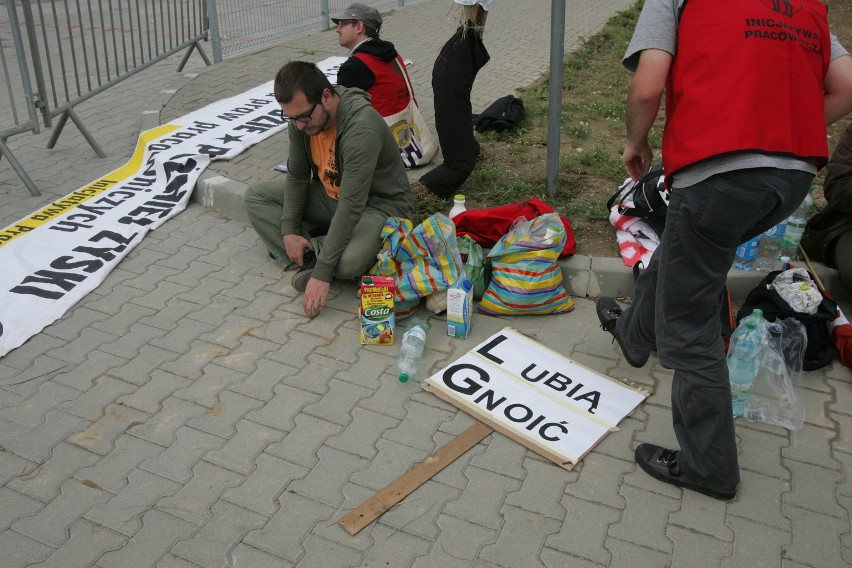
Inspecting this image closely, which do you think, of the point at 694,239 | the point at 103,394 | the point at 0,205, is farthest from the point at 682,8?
the point at 0,205

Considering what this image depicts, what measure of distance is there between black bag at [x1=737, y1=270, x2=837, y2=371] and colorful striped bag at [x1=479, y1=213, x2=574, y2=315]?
0.96 m

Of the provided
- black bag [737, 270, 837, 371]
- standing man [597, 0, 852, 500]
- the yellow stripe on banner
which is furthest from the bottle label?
the yellow stripe on banner

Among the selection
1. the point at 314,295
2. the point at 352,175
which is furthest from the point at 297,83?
the point at 314,295

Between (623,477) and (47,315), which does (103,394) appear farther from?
(623,477)

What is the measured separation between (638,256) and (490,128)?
228cm

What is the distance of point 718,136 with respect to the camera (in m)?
2.65

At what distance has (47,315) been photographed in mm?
4324

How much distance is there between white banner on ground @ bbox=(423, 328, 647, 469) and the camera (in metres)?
3.46

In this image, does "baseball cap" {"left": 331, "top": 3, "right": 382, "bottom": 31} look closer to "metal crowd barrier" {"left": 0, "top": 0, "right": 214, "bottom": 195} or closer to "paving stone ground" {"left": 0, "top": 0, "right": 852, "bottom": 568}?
"paving stone ground" {"left": 0, "top": 0, "right": 852, "bottom": 568}

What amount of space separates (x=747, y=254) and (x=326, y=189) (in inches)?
94.7

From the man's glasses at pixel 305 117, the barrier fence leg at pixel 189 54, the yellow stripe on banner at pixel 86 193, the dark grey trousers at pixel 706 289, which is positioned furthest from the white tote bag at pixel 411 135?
A: the barrier fence leg at pixel 189 54

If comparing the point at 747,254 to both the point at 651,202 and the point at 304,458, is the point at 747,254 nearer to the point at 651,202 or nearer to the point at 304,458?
the point at 651,202

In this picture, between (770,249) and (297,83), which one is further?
(770,249)

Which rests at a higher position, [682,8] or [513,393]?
[682,8]
